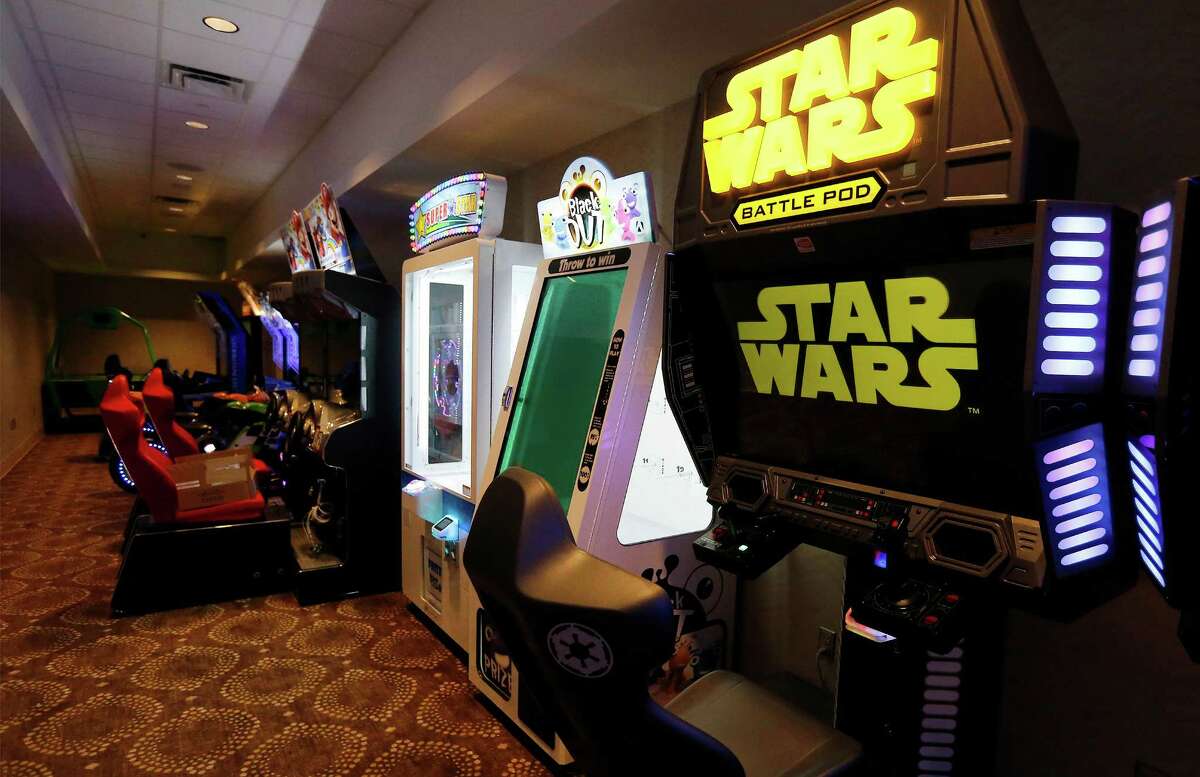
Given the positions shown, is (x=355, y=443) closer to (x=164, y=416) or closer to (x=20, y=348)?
(x=164, y=416)

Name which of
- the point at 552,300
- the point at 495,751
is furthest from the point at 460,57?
the point at 495,751

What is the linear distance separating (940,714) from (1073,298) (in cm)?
91

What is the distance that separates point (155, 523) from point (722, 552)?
3241mm

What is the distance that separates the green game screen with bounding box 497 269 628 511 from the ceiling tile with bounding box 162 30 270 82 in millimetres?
2983

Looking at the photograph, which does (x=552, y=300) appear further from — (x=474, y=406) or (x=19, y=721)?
(x=19, y=721)

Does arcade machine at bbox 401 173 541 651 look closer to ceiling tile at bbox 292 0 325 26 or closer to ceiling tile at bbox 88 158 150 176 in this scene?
ceiling tile at bbox 292 0 325 26

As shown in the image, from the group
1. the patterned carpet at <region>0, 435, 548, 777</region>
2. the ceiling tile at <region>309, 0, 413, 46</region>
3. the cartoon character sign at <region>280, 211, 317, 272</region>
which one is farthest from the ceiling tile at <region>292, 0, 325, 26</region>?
the patterned carpet at <region>0, 435, 548, 777</region>

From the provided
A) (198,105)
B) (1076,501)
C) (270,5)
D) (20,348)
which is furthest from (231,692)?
(20,348)

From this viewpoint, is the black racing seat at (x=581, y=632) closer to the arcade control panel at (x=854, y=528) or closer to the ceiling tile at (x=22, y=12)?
the arcade control panel at (x=854, y=528)

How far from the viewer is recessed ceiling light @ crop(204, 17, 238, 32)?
3691mm

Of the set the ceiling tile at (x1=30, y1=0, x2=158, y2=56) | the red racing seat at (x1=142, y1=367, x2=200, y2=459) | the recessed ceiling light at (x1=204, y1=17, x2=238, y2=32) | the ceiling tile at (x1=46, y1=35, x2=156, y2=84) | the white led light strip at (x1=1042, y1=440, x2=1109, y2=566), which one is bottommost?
the red racing seat at (x1=142, y1=367, x2=200, y2=459)

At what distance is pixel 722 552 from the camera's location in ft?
5.09

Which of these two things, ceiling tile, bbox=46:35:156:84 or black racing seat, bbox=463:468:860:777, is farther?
ceiling tile, bbox=46:35:156:84

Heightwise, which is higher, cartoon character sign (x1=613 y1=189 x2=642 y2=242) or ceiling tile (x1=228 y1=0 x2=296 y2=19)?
ceiling tile (x1=228 y1=0 x2=296 y2=19)
